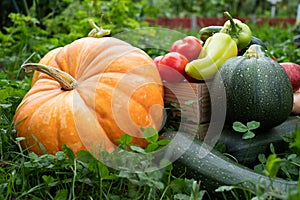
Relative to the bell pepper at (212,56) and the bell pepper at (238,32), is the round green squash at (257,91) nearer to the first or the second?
the bell pepper at (212,56)

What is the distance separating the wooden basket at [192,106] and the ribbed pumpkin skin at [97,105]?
11 cm

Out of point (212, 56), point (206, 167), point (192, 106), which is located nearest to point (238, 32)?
point (212, 56)

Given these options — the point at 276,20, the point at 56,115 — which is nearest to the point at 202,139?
the point at 56,115

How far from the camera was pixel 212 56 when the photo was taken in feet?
7.79

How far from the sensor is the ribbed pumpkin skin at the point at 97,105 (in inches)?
82.4

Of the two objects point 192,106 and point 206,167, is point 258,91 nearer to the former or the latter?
point 192,106

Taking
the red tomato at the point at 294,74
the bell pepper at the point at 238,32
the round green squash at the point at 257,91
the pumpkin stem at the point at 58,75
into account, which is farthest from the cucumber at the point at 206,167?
the red tomato at the point at 294,74

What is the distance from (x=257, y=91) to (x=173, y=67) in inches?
17.2

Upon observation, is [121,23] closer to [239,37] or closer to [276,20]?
[239,37]

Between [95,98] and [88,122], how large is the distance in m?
0.12

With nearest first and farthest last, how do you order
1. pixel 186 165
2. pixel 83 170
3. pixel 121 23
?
pixel 83 170 < pixel 186 165 < pixel 121 23

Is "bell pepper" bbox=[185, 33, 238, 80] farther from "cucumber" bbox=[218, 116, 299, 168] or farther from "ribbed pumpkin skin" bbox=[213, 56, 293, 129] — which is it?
"cucumber" bbox=[218, 116, 299, 168]

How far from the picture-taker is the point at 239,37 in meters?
2.51

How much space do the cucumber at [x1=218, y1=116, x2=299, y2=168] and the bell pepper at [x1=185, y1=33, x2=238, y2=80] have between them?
304 mm
